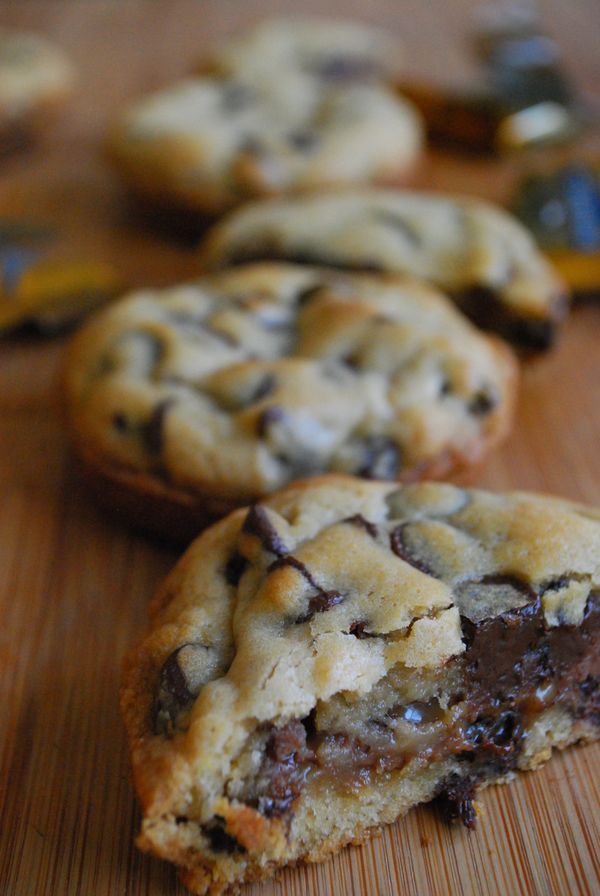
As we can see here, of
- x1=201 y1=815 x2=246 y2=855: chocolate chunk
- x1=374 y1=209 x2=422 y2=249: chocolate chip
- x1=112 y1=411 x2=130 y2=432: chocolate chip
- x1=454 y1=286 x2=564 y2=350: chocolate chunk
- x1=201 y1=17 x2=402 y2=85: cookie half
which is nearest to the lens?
x1=201 y1=815 x2=246 y2=855: chocolate chunk

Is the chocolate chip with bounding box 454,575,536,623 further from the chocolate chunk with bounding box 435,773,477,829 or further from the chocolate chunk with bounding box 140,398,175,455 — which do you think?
the chocolate chunk with bounding box 140,398,175,455

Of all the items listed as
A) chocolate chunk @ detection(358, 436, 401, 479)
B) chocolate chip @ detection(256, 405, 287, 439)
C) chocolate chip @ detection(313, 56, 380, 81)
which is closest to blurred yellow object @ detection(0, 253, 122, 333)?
chocolate chip @ detection(256, 405, 287, 439)

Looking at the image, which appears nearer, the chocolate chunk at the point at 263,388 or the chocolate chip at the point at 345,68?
the chocolate chunk at the point at 263,388

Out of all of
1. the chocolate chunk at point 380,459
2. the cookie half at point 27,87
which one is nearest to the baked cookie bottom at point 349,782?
the chocolate chunk at point 380,459

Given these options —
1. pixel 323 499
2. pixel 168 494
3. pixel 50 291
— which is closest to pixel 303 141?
pixel 50 291

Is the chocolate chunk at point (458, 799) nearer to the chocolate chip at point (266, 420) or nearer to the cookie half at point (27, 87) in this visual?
the chocolate chip at point (266, 420)

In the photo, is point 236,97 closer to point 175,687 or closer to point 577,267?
point 577,267
